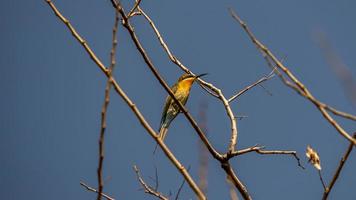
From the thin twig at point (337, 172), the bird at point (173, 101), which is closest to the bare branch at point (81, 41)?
the thin twig at point (337, 172)

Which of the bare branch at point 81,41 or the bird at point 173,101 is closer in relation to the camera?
the bare branch at point 81,41

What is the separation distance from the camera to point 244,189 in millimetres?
3203

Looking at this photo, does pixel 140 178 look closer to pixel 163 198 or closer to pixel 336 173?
pixel 163 198

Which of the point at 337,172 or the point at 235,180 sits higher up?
the point at 235,180

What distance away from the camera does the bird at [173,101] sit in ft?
22.1

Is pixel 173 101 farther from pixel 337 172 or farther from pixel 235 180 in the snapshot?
pixel 337 172

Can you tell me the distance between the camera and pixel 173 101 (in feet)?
24.3

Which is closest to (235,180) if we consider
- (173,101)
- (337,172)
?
(337,172)

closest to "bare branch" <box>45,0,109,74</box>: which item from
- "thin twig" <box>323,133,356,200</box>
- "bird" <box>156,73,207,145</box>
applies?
"thin twig" <box>323,133,356,200</box>

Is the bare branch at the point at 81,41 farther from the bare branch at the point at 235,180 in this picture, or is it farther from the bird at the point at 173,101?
the bird at the point at 173,101

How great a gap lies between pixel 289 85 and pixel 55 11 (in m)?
1.14

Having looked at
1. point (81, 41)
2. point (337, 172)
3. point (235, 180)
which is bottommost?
point (337, 172)

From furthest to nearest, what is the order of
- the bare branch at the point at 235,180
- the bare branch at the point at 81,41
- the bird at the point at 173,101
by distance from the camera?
the bird at the point at 173,101, the bare branch at the point at 235,180, the bare branch at the point at 81,41

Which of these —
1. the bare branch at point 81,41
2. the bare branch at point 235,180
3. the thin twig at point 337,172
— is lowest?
the thin twig at point 337,172
